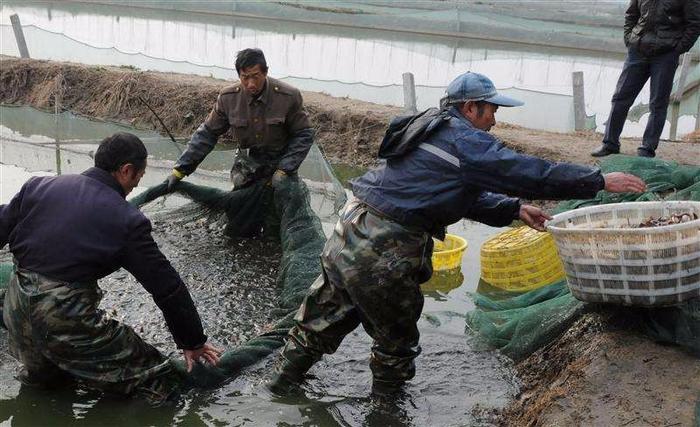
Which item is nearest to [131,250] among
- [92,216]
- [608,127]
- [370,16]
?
[92,216]

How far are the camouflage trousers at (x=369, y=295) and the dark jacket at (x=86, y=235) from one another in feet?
2.40

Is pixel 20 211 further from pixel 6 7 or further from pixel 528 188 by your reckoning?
pixel 6 7

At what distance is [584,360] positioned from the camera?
4.27m

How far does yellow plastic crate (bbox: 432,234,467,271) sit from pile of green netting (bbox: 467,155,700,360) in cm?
33

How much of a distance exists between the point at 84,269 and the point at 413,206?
5.75ft

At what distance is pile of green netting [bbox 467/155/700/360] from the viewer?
13.6ft

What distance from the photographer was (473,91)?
12.9 feet

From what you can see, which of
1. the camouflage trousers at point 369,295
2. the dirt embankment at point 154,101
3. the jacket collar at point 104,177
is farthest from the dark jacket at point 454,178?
the dirt embankment at point 154,101

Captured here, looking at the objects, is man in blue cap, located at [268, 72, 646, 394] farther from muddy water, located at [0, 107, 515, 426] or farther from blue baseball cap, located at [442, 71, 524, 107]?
muddy water, located at [0, 107, 515, 426]

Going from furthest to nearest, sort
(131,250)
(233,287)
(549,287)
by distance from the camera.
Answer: (233,287) < (549,287) < (131,250)

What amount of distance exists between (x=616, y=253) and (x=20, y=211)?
315cm

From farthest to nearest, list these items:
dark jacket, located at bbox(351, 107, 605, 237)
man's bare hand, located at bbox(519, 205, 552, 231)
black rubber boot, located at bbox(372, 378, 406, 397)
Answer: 1. black rubber boot, located at bbox(372, 378, 406, 397)
2. man's bare hand, located at bbox(519, 205, 552, 231)
3. dark jacket, located at bbox(351, 107, 605, 237)

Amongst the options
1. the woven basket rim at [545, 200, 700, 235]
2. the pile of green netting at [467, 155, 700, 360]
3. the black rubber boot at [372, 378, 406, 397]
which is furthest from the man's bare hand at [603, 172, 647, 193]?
the black rubber boot at [372, 378, 406, 397]

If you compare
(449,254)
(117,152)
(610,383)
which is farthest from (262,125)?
(610,383)
